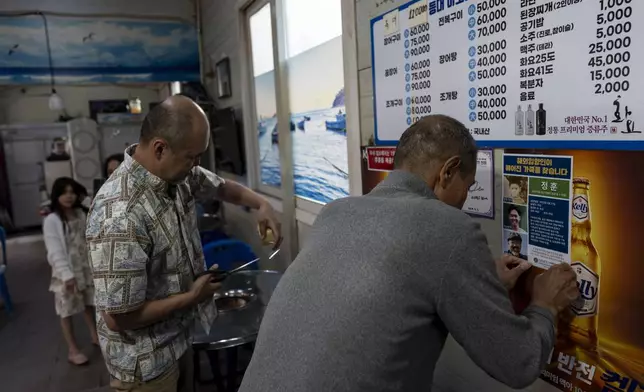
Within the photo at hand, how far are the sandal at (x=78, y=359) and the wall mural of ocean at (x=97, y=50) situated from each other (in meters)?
2.92

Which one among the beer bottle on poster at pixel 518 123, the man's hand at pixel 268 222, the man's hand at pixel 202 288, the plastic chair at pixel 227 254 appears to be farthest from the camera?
the plastic chair at pixel 227 254

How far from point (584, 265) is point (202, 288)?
1.10 meters

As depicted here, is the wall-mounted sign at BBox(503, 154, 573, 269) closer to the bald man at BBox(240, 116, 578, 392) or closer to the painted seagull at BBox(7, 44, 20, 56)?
the bald man at BBox(240, 116, 578, 392)

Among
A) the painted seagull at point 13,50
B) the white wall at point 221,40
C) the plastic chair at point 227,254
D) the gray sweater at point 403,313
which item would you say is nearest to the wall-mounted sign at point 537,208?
the gray sweater at point 403,313

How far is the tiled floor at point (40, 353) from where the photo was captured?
3.25m

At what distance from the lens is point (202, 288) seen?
5.00 feet

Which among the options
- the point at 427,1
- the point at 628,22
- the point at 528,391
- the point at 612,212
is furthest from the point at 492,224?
the point at 427,1

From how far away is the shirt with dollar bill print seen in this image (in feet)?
4.43

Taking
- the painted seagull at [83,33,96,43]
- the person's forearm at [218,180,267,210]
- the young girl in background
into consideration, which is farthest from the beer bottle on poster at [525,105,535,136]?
the painted seagull at [83,33,96,43]

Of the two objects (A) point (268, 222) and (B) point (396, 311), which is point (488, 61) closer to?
(B) point (396, 311)

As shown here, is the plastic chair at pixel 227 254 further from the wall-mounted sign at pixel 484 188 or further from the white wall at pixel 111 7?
the white wall at pixel 111 7

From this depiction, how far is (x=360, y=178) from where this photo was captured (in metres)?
2.02

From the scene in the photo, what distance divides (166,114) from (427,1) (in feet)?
2.94

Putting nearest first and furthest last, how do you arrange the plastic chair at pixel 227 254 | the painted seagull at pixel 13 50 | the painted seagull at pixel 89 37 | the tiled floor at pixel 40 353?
the plastic chair at pixel 227 254 → the tiled floor at pixel 40 353 → the painted seagull at pixel 13 50 → the painted seagull at pixel 89 37
